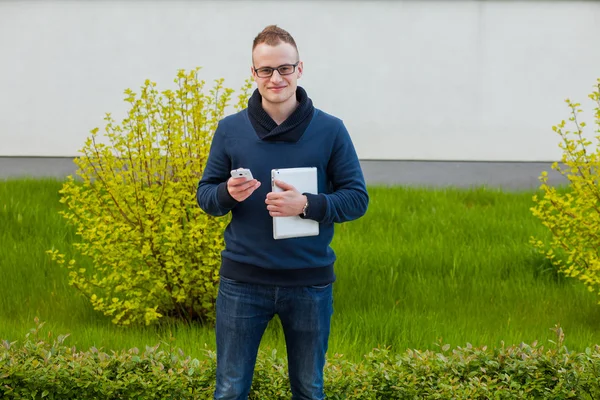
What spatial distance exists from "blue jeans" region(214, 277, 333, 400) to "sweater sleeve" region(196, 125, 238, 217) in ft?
0.89

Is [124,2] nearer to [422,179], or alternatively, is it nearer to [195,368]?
[422,179]

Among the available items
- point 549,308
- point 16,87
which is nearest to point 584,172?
point 549,308

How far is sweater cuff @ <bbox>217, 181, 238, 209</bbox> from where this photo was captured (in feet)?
9.36

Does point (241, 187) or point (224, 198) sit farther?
point (224, 198)

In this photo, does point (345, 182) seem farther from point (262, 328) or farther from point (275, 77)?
point (262, 328)

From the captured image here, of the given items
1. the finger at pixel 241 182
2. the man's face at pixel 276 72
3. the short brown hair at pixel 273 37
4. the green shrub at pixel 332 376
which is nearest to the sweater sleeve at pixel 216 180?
the finger at pixel 241 182

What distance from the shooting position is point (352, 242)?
6988mm

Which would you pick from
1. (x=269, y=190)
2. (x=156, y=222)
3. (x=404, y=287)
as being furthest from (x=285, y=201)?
(x=404, y=287)

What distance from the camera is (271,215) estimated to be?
2863 mm

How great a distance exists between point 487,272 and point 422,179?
3651 mm

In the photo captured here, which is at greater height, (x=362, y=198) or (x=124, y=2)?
(x=124, y=2)

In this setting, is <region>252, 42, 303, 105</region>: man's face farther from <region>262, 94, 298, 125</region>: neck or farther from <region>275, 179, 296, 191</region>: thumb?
<region>275, 179, 296, 191</region>: thumb

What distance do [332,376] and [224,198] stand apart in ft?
4.53

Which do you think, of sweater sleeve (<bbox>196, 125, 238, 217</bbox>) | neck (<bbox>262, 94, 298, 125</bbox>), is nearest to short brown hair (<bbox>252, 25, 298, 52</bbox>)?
neck (<bbox>262, 94, 298, 125</bbox>)
